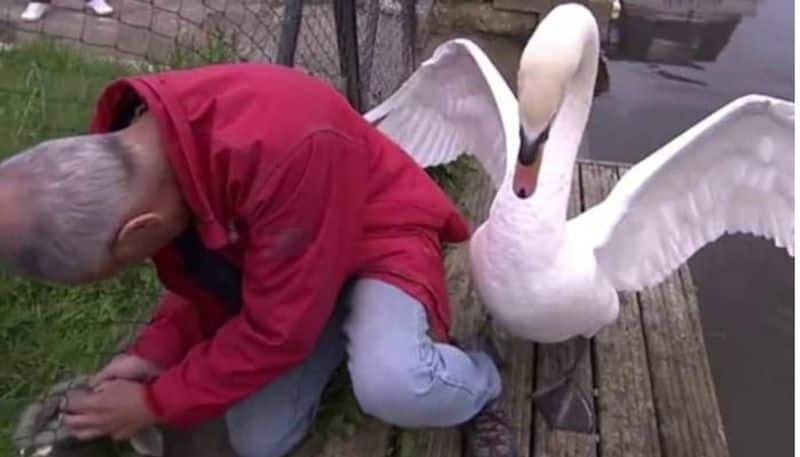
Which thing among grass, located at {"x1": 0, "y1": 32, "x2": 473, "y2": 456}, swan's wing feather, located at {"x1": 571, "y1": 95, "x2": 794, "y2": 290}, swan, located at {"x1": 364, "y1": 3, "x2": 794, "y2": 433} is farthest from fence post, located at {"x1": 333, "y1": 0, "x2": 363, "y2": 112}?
swan's wing feather, located at {"x1": 571, "y1": 95, "x2": 794, "y2": 290}

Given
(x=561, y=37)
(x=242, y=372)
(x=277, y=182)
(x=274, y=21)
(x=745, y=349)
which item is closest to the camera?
(x=277, y=182)

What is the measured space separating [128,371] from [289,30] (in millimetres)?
737

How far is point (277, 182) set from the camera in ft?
5.07

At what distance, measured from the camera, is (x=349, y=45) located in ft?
7.93

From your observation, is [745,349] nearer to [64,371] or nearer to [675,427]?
[675,427]

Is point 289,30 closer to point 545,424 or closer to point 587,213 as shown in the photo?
point 587,213

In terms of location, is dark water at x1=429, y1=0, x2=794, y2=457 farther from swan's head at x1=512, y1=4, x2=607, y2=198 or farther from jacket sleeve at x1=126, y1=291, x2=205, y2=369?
jacket sleeve at x1=126, y1=291, x2=205, y2=369

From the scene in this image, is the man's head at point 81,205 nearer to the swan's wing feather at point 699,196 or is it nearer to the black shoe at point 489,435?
the black shoe at point 489,435

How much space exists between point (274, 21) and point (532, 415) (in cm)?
182

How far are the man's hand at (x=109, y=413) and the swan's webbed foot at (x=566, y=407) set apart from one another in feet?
2.18

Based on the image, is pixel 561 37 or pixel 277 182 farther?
pixel 561 37

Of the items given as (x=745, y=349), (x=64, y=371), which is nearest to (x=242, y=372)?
(x=64, y=371)

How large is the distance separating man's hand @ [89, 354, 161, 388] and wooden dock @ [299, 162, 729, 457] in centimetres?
30

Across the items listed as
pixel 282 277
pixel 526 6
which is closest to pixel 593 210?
pixel 282 277
